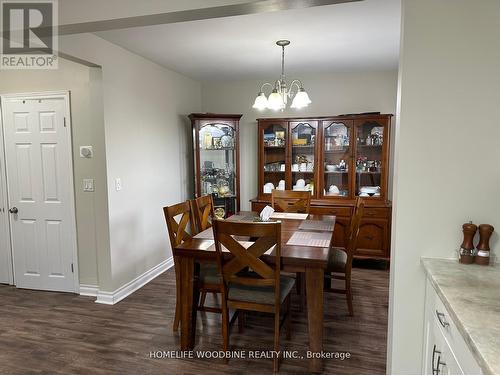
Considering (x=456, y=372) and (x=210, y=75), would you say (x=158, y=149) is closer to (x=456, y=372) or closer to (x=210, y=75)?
(x=210, y=75)

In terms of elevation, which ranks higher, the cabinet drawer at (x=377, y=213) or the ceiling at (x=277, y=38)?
the ceiling at (x=277, y=38)

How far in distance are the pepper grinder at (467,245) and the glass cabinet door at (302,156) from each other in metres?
2.83

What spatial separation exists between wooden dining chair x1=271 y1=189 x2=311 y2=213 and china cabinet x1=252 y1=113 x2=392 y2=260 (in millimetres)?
460

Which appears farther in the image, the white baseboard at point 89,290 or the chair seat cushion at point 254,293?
the white baseboard at point 89,290

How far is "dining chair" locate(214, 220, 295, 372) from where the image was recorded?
2057mm

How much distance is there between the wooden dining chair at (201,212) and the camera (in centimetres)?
316

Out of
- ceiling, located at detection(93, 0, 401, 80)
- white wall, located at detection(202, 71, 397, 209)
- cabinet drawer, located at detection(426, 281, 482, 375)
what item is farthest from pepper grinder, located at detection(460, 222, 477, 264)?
white wall, located at detection(202, 71, 397, 209)

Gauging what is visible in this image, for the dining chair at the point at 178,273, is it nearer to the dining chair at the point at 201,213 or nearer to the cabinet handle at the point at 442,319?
the dining chair at the point at 201,213

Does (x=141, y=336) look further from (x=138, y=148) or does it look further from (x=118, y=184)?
(x=138, y=148)

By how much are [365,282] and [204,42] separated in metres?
3.02

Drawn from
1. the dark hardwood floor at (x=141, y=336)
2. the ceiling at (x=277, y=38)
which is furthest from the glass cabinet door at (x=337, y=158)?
the dark hardwood floor at (x=141, y=336)

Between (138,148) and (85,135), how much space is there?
54 cm

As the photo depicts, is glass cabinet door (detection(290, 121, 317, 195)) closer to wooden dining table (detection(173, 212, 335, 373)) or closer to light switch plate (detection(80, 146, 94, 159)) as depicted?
wooden dining table (detection(173, 212, 335, 373))

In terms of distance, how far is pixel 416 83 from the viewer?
62.9 inches
